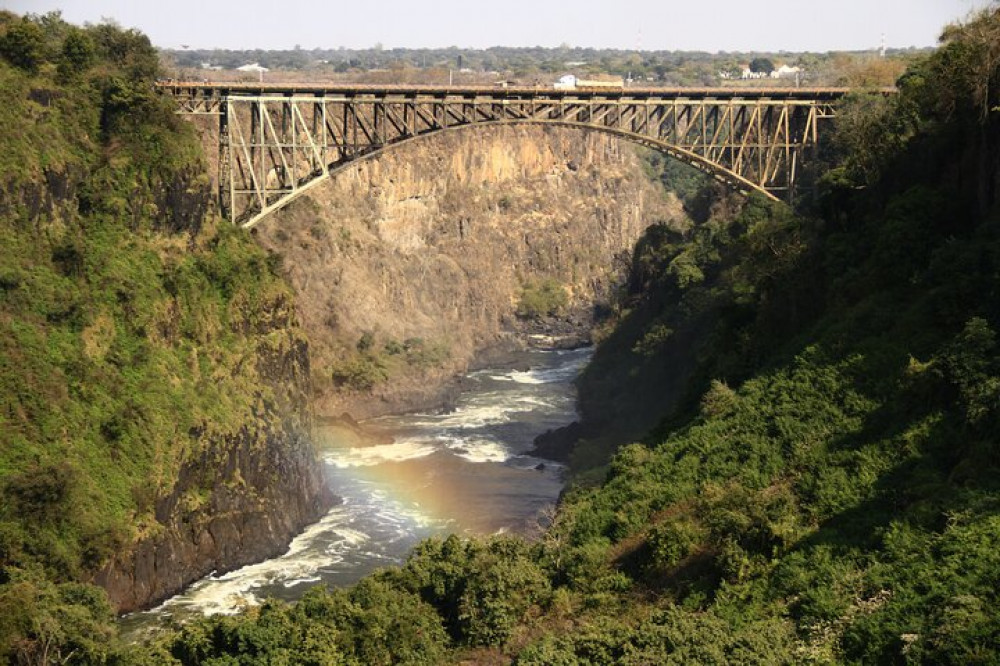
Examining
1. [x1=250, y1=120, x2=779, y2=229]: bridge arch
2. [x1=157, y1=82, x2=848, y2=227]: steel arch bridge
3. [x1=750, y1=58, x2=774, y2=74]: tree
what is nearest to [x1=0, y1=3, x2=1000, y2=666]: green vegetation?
[x1=250, y1=120, x2=779, y2=229]: bridge arch

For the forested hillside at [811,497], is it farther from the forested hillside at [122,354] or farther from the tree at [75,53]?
the tree at [75,53]

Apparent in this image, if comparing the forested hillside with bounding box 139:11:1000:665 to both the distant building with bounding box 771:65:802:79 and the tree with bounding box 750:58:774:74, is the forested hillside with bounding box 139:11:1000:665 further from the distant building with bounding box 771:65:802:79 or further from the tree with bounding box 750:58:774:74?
the tree with bounding box 750:58:774:74

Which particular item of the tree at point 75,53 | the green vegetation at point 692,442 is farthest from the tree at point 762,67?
the tree at point 75,53

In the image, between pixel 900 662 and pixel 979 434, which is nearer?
pixel 900 662

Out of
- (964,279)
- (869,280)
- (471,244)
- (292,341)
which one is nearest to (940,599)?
(964,279)

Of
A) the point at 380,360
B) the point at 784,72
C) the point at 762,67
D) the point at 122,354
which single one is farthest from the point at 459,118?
the point at 762,67

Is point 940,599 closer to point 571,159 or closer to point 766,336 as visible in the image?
point 766,336
